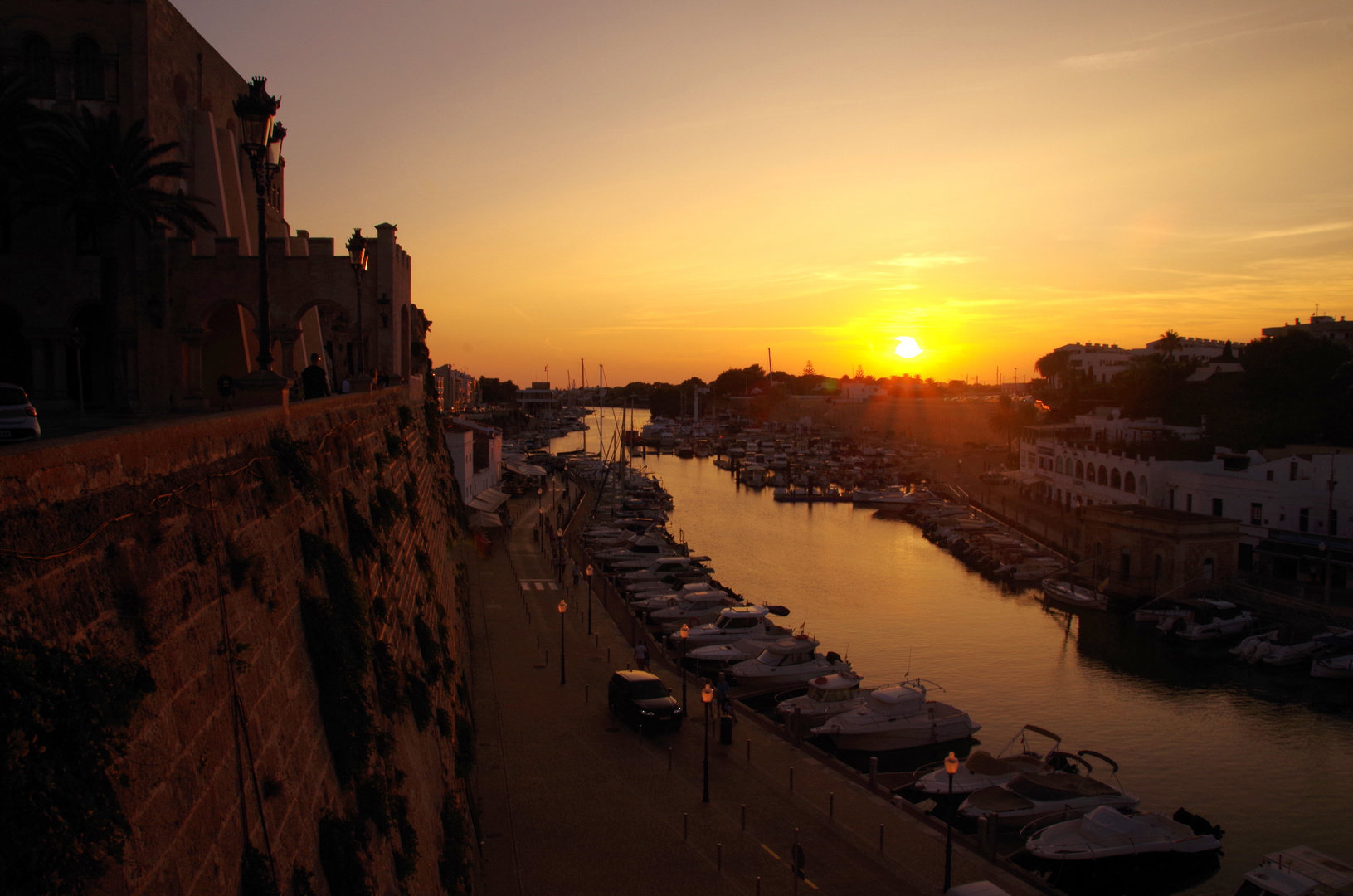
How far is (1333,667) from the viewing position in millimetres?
31047

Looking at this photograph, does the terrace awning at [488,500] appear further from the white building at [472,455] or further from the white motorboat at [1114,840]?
the white motorboat at [1114,840]

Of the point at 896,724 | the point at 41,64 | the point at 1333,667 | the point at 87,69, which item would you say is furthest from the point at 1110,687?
the point at 41,64

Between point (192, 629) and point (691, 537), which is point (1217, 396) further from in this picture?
point (192, 629)

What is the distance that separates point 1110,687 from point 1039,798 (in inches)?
512

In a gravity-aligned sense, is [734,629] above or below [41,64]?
below

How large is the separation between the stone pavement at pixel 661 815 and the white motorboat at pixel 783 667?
400cm

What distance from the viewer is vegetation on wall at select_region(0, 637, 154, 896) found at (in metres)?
3.75

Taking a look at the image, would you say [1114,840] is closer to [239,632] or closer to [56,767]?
[239,632]

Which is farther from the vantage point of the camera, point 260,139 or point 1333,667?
point 1333,667

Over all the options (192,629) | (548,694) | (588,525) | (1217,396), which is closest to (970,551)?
(588,525)

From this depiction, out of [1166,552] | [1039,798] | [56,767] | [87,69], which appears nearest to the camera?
[56,767]

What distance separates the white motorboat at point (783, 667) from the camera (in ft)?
94.8

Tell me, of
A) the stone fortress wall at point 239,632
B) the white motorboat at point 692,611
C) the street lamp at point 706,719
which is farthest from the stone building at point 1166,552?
the stone fortress wall at point 239,632

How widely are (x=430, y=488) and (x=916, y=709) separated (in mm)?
16037
